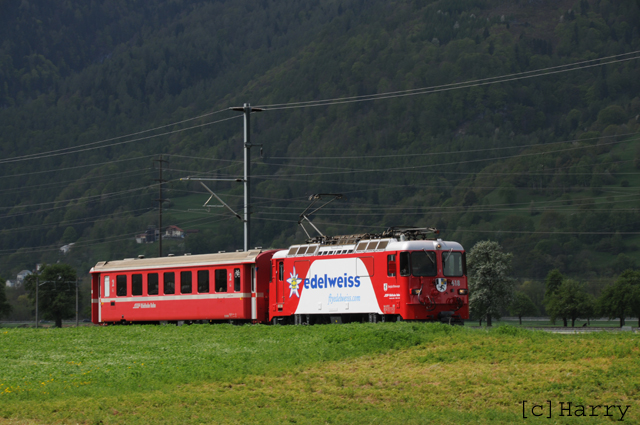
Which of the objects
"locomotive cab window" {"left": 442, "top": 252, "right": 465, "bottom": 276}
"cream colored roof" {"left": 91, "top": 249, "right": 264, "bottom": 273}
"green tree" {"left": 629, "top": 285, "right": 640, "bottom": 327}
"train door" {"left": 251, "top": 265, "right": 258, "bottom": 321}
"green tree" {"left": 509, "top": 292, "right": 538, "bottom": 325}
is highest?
"cream colored roof" {"left": 91, "top": 249, "right": 264, "bottom": 273}

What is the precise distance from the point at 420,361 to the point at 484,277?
207 ft

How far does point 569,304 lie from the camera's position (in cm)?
9450

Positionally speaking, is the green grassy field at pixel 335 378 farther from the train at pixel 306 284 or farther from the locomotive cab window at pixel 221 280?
the locomotive cab window at pixel 221 280

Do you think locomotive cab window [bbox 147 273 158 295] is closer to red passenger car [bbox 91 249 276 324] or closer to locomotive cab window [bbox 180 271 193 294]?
red passenger car [bbox 91 249 276 324]

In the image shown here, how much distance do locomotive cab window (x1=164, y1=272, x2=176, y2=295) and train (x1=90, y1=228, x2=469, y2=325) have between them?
0.06m

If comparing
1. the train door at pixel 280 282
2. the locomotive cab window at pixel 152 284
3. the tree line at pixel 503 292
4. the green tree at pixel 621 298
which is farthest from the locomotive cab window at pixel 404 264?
the tree line at pixel 503 292

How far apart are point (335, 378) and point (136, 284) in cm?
2731

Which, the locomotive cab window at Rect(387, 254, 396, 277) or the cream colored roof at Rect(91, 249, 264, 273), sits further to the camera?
the cream colored roof at Rect(91, 249, 264, 273)

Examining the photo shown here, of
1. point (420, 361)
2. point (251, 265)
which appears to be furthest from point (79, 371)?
point (251, 265)

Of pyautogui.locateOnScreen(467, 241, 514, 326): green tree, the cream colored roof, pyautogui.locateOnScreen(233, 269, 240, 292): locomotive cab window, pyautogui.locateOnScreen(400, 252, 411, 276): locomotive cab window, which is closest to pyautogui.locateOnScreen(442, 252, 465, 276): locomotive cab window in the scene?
pyautogui.locateOnScreen(400, 252, 411, 276): locomotive cab window

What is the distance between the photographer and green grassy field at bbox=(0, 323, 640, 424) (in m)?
19.1

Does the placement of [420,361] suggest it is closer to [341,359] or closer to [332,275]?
[341,359]

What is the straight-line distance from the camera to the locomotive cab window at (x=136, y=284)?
157ft

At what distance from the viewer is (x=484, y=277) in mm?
85875
